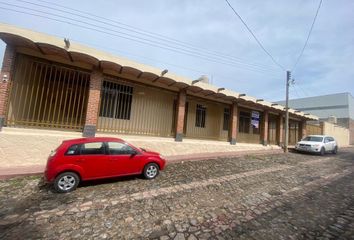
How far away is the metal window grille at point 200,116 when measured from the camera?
13.9 metres

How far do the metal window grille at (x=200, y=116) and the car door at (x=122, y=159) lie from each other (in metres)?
8.03

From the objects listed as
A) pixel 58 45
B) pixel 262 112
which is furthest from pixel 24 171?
pixel 262 112

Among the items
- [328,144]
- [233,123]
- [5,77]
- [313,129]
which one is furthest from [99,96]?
[313,129]

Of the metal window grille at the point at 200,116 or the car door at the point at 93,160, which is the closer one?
the car door at the point at 93,160

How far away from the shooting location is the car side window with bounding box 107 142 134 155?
5925mm

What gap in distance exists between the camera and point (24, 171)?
627 cm

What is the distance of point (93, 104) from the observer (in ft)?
27.3

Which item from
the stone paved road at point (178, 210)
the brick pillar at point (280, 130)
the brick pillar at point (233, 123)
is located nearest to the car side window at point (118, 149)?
the stone paved road at point (178, 210)

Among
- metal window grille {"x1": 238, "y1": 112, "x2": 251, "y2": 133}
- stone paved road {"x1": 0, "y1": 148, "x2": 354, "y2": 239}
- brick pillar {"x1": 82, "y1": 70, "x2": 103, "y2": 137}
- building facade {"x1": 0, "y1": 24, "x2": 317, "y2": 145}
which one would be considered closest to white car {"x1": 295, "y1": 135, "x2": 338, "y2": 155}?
building facade {"x1": 0, "y1": 24, "x2": 317, "y2": 145}

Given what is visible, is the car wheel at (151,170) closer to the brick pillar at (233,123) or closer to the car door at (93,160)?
the car door at (93,160)

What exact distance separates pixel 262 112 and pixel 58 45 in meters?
15.0

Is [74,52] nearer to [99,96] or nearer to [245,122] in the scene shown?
[99,96]

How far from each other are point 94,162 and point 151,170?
188cm

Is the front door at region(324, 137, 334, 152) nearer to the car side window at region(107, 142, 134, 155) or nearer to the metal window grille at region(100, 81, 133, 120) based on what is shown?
the metal window grille at region(100, 81, 133, 120)
